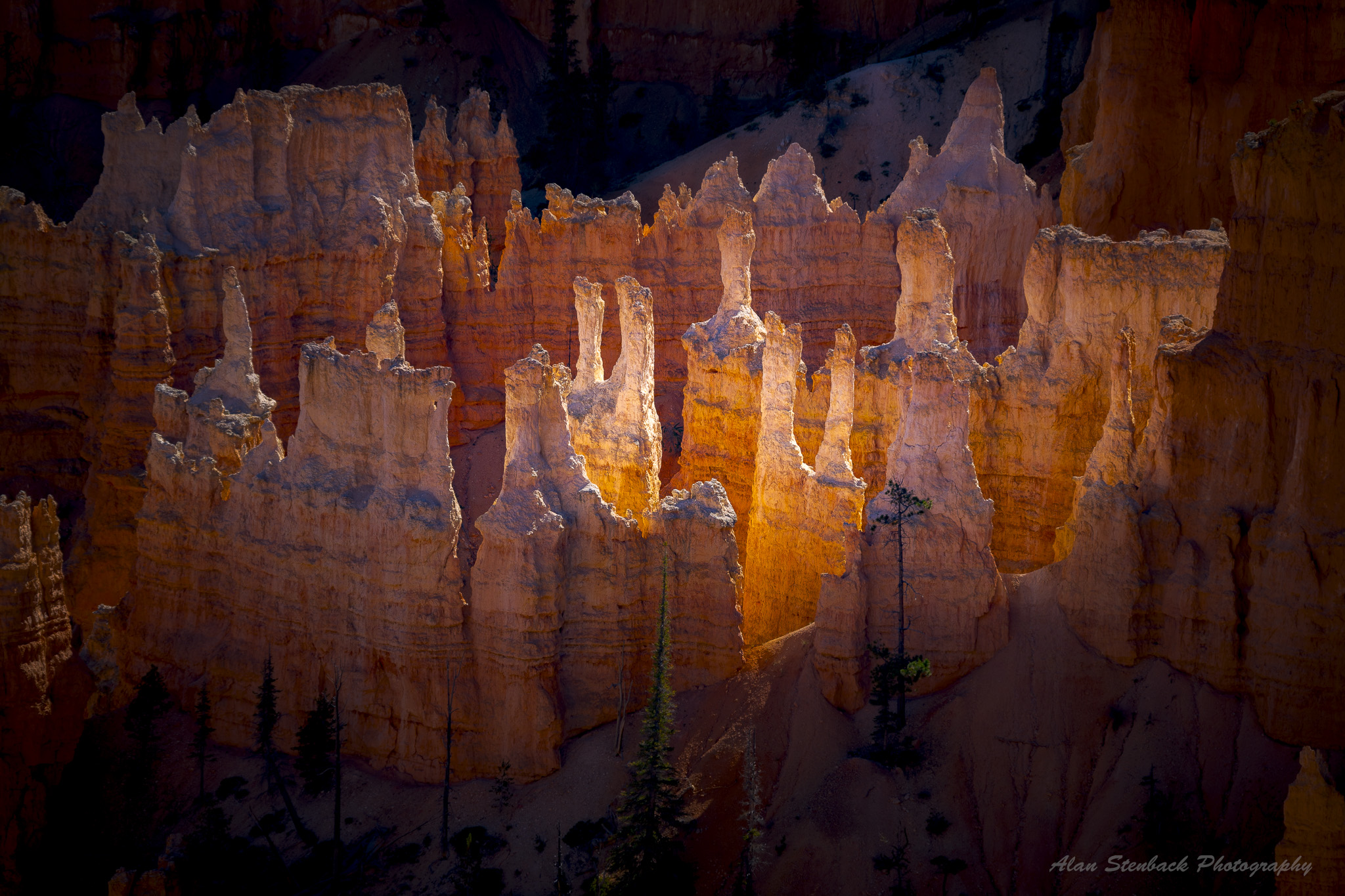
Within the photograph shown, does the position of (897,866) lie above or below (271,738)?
below

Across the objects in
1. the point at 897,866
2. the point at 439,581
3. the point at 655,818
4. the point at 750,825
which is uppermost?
the point at 439,581

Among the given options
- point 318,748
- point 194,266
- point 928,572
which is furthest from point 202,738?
point 928,572

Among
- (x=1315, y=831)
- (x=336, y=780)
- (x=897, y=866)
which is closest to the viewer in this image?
(x=1315, y=831)

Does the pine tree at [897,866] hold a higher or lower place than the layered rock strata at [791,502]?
lower

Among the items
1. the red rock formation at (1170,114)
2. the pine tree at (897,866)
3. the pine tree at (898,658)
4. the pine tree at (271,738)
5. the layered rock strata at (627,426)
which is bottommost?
the pine tree at (897,866)

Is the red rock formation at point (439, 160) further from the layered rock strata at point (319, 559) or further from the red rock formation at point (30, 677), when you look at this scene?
the red rock formation at point (30, 677)

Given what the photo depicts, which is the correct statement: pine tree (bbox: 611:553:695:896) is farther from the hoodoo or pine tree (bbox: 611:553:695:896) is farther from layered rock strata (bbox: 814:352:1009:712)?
layered rock strata (bbox: 814:352:1009:712)

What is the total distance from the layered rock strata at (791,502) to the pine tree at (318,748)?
801 cm

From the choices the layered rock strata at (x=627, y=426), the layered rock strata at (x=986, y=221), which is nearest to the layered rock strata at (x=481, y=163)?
the layered rock strata at (x=986, y=221)

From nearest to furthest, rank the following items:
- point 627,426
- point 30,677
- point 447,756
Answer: point 447,756 < point 30,677 < point 627,426

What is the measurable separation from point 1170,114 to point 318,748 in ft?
88.3

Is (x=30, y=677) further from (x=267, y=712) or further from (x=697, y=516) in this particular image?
(x=697, y=516)

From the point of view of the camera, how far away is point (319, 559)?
89.4 ft

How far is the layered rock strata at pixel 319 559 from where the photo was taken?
86.4 ft
